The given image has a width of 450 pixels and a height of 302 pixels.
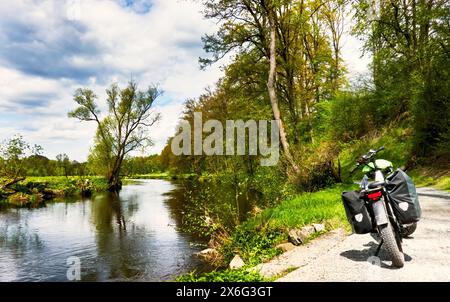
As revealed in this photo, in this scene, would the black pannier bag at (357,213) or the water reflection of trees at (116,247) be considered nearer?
the black pannier bag at (357,213)

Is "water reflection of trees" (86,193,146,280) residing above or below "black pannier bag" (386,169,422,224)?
below

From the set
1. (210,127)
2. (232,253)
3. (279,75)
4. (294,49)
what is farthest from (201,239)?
(210,127)

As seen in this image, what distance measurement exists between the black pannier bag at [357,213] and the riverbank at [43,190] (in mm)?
25116

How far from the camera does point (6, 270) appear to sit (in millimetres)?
9484

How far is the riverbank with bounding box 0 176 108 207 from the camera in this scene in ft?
87.9

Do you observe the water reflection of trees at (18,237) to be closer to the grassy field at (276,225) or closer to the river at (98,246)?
the river at (98,246)

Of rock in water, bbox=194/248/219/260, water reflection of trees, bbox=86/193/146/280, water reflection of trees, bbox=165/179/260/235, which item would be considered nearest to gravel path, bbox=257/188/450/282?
rock in water, bbox=194/248/219/260

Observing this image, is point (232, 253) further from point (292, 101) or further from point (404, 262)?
point (292, 101)

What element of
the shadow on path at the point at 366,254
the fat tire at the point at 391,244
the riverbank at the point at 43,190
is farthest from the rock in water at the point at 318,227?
the riverbank at the point at 43,190

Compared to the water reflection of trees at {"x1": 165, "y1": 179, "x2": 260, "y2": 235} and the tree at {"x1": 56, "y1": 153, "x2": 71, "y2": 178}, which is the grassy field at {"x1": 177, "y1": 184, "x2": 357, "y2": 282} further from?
the tree at {"x1": 56, "y1": 153, "x2": 71, "y2": 178}

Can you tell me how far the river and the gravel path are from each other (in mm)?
3633

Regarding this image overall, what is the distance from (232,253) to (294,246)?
2146 mm

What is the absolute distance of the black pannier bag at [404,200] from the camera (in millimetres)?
4578

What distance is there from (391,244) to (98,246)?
1038 cm
